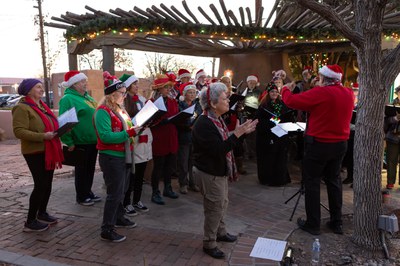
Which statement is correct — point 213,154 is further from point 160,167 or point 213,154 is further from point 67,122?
point 160,167

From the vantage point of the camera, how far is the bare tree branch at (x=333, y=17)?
12.6ft

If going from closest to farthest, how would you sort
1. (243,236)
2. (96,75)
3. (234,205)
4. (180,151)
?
(243,236) < (234,205) < (180,151) < (96,75)

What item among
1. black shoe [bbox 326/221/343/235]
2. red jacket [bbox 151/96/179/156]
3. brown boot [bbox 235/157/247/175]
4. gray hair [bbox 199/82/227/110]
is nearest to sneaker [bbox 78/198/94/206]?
red jacket [bbox 151/96/179/156]

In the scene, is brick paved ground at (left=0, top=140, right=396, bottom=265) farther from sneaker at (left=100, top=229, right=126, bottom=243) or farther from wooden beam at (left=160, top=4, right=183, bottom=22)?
wooden beam at (left=160, top=4, right=183, bottom=22)

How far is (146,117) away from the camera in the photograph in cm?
411

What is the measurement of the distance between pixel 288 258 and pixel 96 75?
955 cm

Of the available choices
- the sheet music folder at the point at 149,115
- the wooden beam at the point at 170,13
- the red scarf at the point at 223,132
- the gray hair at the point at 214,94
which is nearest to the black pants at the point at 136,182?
the sheet music folder at the point at 149,115

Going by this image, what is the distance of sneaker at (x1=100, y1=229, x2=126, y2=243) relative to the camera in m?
4.26

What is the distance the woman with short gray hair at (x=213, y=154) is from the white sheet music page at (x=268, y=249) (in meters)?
0.41

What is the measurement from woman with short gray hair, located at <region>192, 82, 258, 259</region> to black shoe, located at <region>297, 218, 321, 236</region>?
1343mm

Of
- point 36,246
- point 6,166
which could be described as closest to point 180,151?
point 36,246

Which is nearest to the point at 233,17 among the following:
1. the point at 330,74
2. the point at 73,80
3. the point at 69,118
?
the point at 330,74

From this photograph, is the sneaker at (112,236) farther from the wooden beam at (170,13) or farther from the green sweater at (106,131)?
the wooden beam at (170,13)

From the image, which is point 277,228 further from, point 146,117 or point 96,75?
point 96,75
